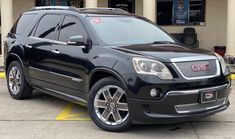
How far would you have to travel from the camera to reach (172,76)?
5438 millimetres

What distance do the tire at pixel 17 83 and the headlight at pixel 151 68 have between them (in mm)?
3234

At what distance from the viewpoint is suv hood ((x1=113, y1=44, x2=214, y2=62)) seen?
18.4ft

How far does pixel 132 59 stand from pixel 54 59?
185 cm

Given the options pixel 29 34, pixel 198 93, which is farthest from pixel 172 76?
pixel 29 34

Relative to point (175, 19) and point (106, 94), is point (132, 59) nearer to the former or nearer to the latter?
point (106, 94)

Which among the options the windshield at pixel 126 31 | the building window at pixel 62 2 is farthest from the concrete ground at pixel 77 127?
the building window at pixel 62 2

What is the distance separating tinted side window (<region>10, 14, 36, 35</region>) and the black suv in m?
0.29

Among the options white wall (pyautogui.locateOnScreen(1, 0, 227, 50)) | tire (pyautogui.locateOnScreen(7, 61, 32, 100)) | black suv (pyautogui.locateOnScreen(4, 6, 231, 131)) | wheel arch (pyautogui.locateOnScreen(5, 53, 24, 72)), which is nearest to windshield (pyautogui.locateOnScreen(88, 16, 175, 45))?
black suv (pyautogui.locateOnScreen(4, 6, 231, 131))

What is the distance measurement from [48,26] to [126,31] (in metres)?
1.57

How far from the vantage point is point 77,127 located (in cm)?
625

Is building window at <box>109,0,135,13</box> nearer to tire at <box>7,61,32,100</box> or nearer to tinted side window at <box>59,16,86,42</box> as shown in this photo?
tire at <box>7,61,32,100</box>

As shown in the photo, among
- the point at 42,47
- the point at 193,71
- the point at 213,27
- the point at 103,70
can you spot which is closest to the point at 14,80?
the point at 42,47

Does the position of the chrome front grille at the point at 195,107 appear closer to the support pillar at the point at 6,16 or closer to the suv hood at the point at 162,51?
the suv hood at the point at 162,51

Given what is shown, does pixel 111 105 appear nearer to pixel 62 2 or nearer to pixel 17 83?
pixel 17 83
